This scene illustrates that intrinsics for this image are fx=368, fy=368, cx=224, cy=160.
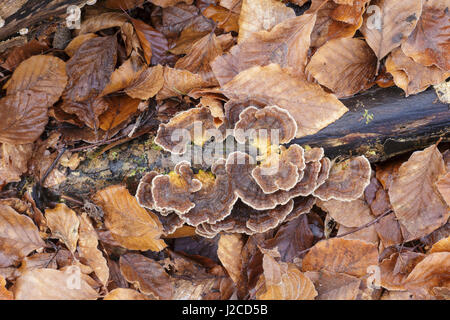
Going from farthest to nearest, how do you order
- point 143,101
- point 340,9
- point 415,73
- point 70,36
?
point 70,36
point 143,101
point 340,9
point 415,73

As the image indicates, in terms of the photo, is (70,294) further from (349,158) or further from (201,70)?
(349,158)

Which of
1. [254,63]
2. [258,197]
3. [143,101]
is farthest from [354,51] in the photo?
[143,101]

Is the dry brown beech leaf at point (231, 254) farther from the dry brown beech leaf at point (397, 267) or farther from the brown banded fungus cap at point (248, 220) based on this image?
the dry brown beech leaf at point (397, 267)

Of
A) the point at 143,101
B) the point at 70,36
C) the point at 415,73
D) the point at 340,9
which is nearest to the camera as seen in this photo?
the point at 415,73

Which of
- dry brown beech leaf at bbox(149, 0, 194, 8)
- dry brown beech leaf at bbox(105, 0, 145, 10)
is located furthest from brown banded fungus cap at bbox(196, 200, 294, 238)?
dry brown beech leaf at bbox(105, 0, 145, 10)

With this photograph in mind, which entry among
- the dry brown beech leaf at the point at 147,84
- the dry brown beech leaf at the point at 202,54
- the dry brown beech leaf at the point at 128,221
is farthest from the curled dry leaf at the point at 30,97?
the dry brown beech leaf at the point at 202,54

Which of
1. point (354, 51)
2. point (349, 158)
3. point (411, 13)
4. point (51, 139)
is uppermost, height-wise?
point (411, 13)

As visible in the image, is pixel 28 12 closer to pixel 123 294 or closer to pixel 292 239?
pixel 123 294

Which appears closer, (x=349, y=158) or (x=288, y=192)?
(x=288, y=192)
